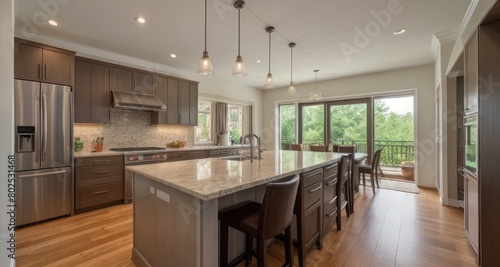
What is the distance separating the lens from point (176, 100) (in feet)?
15.1

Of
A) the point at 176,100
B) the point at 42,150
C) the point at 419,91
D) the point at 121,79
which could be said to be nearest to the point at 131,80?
the point at 121,79

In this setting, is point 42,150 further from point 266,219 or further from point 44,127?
point 266,219

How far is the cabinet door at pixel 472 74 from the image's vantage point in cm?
189

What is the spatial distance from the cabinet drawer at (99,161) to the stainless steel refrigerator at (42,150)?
14 centimetres

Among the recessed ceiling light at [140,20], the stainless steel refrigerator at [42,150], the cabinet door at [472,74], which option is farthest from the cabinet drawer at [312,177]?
the stainless steel refrigerator at [42,150]

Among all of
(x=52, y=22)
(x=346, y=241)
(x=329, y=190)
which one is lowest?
(x=346, y=241)

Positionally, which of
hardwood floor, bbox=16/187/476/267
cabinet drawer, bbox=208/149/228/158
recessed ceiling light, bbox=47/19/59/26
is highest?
recessed ceiling light, bbox=47/19/59/26

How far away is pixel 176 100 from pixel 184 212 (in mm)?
3678

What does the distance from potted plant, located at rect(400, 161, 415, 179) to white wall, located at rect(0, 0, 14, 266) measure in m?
7.03

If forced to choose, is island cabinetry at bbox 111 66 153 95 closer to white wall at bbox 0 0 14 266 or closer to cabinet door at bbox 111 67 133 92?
cabinet door at bbox 111 67 133 92

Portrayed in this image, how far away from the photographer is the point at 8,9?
62.3 inches

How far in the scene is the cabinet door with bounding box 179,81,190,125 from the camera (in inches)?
185

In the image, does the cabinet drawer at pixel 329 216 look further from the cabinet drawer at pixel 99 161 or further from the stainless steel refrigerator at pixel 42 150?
the stainless steel refrigerator at pixel 42 150

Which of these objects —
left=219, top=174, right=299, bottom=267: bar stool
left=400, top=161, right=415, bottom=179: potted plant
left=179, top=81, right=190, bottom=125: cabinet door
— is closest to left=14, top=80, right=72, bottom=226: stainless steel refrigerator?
left=179, top=81, right=190, bottom=125: cabinet door
